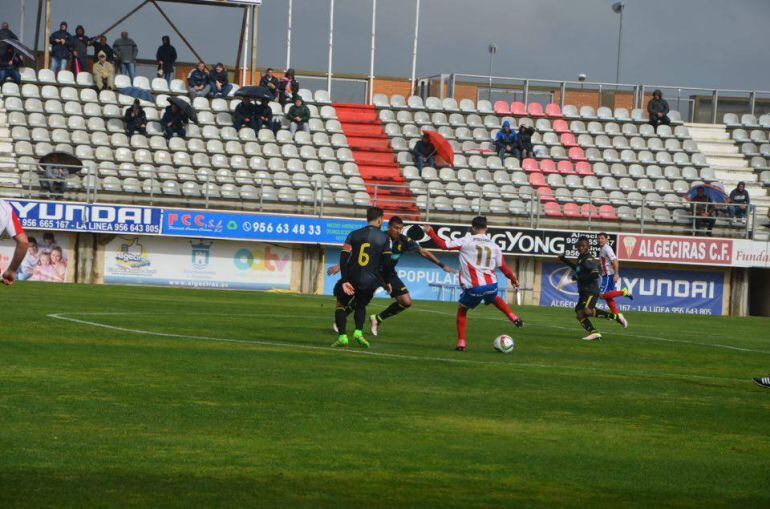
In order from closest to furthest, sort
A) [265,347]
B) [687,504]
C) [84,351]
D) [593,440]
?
[687,504] < [593,440] < [84,351] < [265,347]

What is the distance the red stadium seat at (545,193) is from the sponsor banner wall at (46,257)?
53.9 ft

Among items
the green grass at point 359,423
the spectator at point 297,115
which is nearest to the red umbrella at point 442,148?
the spectator at point 297,115

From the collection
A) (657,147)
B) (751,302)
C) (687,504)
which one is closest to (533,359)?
(687,504)

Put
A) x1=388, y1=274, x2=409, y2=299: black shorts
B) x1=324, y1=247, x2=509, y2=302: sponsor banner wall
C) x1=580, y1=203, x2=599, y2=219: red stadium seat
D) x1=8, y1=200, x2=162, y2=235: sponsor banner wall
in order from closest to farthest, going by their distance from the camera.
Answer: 1. x1=388, y1=274, x2=409, y2=299: black shorts
2. x1=8, y1=200, x2=162, y2=235: sponsor banner wall
3. x1=324, y1=247, x2=509, y2=302: sponsor banner wall
4. x1=580, y1=203, x2=599, y2=219: red stadium seat

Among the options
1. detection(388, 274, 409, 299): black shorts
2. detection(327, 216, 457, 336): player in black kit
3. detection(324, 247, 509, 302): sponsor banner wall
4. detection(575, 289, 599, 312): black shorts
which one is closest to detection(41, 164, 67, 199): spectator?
detection(324, 247, 509, 302): sponsor banner wall

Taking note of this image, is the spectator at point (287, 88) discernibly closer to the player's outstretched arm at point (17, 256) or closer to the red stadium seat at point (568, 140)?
the red stadium seat at point (568, 140)

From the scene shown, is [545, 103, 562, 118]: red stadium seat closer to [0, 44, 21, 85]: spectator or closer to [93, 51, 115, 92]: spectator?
[93, 51, 115, 92]: spectator

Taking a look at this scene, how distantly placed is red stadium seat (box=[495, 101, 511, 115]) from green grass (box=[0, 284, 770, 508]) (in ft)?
102

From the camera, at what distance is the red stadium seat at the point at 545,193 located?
45.2 metres

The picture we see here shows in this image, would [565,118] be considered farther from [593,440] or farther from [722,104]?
[593,440]

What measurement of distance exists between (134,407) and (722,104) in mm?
46192

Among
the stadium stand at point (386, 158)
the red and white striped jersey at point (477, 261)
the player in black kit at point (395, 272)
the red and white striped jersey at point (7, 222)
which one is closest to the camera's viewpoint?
the red and white striped jersey at point (7, 222)

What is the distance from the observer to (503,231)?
4103 centimetres

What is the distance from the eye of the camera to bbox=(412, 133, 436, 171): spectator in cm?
4634
